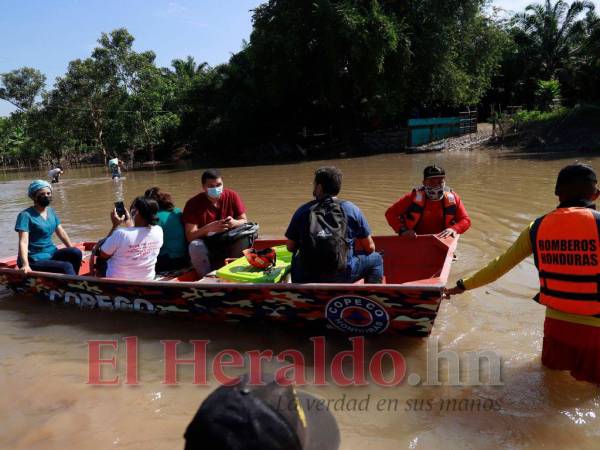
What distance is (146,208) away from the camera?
4.59 m

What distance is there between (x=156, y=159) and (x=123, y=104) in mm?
5924

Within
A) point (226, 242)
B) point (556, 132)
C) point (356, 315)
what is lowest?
point (356, 315)

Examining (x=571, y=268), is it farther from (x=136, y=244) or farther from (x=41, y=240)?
(x=41, y=240)

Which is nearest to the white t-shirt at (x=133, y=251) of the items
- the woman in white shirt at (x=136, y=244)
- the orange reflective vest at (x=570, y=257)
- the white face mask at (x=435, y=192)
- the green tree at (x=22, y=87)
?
the woman in white shirt at (x=136, y=244)

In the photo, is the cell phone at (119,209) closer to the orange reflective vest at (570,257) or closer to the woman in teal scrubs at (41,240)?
the woman in teal scrubs at (41,240)

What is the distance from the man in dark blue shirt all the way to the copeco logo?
20 centimetres

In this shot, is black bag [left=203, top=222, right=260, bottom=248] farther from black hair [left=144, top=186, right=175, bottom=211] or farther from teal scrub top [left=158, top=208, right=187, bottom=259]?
black hair [left=144, top=186, right=175, bottom=211]

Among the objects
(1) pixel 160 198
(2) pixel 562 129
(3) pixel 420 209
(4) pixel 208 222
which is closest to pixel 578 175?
(3) pixel 420 209

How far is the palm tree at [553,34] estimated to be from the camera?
26688 mm

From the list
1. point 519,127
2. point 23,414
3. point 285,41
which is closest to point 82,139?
point 285,41

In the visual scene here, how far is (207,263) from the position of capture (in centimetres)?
520

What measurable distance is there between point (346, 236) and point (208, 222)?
1.94 meters

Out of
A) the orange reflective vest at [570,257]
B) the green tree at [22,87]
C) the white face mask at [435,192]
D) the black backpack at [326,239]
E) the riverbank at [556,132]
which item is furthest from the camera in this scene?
the green tree at [22,87]

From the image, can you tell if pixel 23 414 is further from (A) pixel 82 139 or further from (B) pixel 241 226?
(A) pixel 82 139
